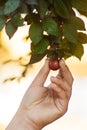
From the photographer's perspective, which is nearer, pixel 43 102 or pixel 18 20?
pixel 18 20

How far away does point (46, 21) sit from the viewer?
0.59 metres

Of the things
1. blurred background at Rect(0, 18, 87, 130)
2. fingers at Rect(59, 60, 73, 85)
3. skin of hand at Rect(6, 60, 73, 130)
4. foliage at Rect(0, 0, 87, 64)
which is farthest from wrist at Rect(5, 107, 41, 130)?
blurred background at Rect(0, 18, 87, 130)

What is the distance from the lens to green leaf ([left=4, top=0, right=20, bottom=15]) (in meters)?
0.55

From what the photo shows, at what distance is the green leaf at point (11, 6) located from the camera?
553 millimetres

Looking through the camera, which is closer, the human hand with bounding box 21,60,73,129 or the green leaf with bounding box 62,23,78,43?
the green leaf with bounding box 62,23,78,43

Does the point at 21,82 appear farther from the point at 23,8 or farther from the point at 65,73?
the point at 23,8

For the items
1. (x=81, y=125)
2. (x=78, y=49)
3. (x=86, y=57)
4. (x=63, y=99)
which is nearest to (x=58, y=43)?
(x=78, y=49)

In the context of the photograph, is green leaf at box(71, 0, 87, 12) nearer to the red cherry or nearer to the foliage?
the foliage

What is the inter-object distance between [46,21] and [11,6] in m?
0.07

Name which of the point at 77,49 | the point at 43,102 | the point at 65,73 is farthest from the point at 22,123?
the point at 77,49

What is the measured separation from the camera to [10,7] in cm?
55

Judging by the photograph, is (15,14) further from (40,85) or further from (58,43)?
(40,85)

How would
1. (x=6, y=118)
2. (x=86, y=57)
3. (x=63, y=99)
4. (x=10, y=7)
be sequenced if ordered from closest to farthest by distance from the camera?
(x=10, y=7), (x=63, y=99), (x=86, y=57), (x=6, y=118)

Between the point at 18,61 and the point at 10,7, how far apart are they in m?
0.84
